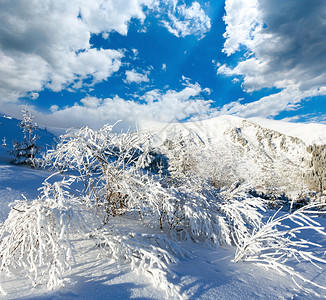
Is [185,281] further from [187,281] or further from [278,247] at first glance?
[278,247]

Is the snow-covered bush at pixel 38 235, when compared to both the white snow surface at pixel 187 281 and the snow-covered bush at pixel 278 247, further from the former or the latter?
the snow-covered bush at pixel 278 247

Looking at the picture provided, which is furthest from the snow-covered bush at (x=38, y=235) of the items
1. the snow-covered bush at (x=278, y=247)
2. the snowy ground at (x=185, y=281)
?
the snow-covered bush at (x=278, y=247)

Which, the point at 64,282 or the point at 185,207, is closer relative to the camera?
the point at 64,282

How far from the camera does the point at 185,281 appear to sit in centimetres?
194

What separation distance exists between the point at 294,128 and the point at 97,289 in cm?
17432

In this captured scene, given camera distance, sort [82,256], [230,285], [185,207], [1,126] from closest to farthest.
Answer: [230,285]
[82,256]
[185,207]
[1,126]

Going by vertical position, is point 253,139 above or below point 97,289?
above

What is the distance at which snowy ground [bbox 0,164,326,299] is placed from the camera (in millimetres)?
1698

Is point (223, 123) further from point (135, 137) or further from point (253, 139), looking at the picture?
point (135, 137)

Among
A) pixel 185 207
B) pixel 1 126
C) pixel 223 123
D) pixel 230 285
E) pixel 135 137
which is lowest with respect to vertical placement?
pixel 230 285

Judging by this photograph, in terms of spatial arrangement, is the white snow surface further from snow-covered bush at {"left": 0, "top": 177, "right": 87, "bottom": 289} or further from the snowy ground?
snow-covered bush at {"left": 0, "top": 177, "right": 87, "bottom": 289}

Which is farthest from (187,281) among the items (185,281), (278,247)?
(278,247)

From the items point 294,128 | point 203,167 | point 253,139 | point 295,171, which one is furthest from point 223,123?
point 203,167

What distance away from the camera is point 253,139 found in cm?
18050
